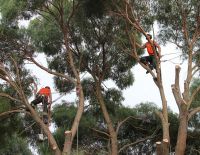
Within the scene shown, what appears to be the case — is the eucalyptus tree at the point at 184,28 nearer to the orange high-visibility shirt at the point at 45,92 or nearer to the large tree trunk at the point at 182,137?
the large tree trunk at the point at 182,137

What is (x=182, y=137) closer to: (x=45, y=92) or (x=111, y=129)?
(x=111, y=129)

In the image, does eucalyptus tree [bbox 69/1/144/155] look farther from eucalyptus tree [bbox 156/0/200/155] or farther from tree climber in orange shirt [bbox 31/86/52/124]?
tree climber in orange shirt [bbox 31/86/52/124]

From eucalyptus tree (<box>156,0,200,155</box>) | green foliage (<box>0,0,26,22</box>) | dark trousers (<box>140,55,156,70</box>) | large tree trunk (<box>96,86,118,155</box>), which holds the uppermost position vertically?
green foliage (<box>0,0,26,22</box>)

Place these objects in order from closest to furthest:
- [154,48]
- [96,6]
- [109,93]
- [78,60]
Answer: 1. [154,48]
2. [96,6]
3. [78,60]
4. [109,93]

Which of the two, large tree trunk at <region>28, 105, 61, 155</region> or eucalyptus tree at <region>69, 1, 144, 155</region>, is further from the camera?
eucalyptus tree at <region>69, 1, 144, 155</region>

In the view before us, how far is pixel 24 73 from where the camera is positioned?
11906 millimetres

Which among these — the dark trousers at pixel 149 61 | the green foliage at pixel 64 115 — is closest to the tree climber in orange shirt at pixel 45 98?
the dark trousers at pixel 149 61

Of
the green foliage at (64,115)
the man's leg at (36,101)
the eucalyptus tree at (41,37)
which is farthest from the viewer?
the green foliage at (64,115)

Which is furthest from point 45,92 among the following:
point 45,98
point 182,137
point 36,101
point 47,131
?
point 182,137

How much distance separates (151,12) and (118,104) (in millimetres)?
3527

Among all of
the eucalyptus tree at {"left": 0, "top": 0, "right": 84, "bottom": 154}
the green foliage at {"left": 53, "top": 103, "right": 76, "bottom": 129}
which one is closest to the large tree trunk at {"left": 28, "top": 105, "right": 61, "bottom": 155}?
the eucalyptus tree at {"left": 0, "top": 0, "right": 84, "bottom": 154}

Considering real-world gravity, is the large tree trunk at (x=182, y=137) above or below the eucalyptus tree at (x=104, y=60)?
below

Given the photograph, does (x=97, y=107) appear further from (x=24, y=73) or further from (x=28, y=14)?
(x=28, y=14)

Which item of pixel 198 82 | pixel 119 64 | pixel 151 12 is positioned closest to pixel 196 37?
pixel 151 12
